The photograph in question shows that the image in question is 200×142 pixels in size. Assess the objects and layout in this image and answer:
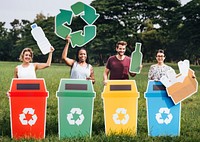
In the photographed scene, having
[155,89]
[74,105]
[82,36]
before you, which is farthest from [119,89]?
[82,36]

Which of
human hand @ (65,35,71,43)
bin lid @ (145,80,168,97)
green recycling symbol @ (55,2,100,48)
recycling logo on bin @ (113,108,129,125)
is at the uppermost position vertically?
green recycling symbol @ (55,2,100,48)

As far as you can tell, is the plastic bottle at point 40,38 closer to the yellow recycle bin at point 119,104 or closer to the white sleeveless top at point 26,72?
the white sleeveless top at point 26,72

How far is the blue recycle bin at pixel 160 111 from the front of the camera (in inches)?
189

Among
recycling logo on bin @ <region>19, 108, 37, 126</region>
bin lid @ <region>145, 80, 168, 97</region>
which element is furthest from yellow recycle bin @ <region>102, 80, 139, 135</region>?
recycling logo on bin @ <region>19, 108, 37, 126</region>

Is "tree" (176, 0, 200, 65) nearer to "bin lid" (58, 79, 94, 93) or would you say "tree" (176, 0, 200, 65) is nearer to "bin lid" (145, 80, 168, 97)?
"bin lid" (145, 80, 168, 97)

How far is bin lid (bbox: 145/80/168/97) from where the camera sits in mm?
4812

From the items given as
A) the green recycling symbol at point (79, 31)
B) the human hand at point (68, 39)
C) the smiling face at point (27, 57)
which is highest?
the green recycling symbol at point (79, 31)

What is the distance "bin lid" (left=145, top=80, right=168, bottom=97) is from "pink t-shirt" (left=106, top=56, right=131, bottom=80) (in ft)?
1.28

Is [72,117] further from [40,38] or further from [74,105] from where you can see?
[40,38]

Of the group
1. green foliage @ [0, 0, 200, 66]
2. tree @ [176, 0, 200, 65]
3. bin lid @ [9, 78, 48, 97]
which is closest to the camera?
bin lid @ [9, 78, 48, 97]

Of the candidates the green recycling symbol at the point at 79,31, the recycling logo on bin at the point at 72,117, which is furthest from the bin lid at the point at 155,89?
the green recycling symbol at the point at 79,31

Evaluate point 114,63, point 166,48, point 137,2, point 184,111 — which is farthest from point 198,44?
point 114,63

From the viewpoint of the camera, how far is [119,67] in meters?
4.98

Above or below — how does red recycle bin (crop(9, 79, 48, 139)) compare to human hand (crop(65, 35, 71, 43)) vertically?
below
